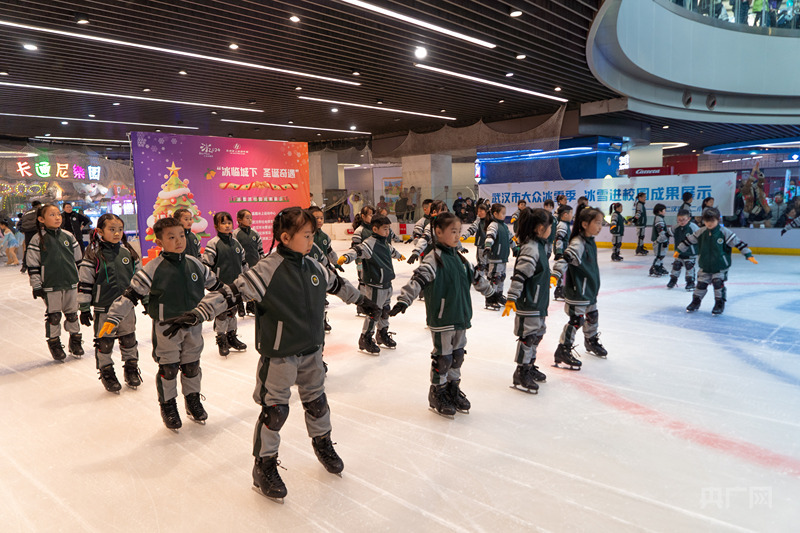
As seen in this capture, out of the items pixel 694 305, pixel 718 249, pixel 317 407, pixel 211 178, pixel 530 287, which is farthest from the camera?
pixel 211 178

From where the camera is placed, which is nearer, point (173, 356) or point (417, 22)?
point (173, 356)

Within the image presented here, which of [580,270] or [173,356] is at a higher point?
[580,270]

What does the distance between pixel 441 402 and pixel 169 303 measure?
1.87 m

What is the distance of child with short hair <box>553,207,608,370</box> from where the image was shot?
3994 millimetres

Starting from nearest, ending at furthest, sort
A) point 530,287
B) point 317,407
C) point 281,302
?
point 281,302 → point 317,407 → point 530,287

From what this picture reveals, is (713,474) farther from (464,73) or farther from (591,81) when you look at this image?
(591,81)

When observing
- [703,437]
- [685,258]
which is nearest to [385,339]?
[703,437]

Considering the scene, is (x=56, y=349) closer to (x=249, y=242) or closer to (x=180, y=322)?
(x=249, y=242)

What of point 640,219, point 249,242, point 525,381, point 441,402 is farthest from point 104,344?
point 640,219

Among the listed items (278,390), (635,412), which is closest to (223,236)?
(278,390)

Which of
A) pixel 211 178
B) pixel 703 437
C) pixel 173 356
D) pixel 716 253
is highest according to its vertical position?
pixel 211 178

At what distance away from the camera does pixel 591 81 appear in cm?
1036

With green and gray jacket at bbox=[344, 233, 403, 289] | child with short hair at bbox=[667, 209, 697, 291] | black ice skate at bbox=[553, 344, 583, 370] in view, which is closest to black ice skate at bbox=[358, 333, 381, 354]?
green and gray jacket at bbox=[344, 233, 403, 289]

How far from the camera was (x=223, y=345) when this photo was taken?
482 cm
